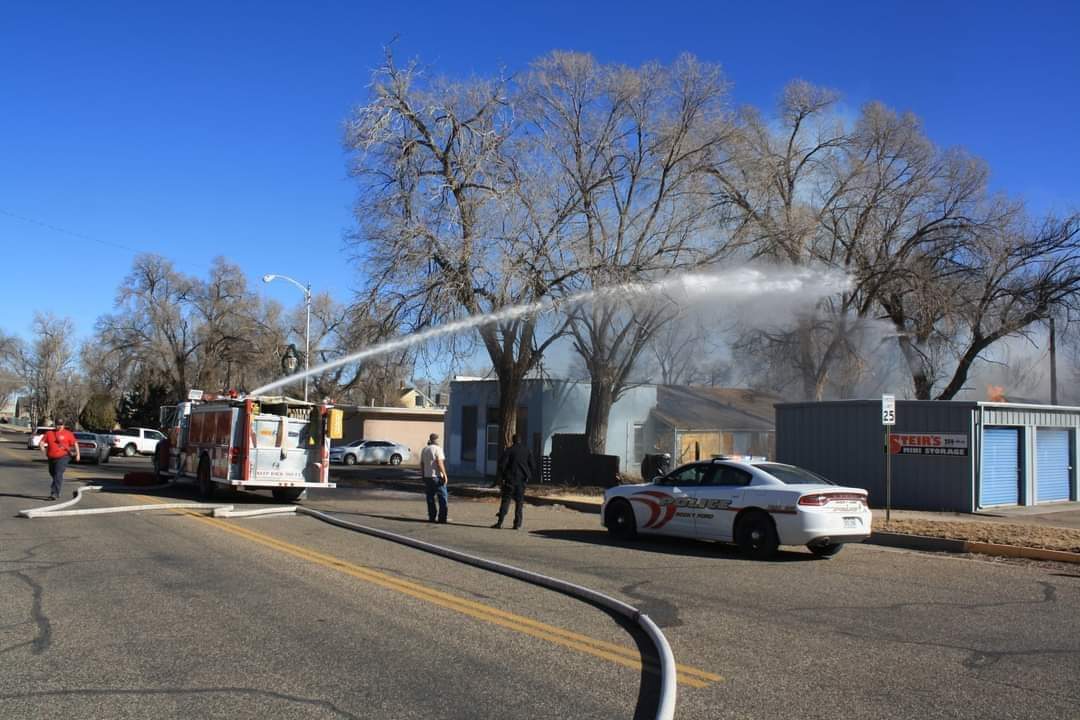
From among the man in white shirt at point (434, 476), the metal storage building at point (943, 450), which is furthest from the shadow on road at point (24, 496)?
the metal storage building at point (943, 450)

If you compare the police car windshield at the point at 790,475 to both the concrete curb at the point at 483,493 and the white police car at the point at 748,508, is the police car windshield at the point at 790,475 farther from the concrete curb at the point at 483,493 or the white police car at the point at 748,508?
the concrete curb at the point at 483,493

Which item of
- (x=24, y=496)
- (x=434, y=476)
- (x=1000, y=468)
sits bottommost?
(x=24, y=496)

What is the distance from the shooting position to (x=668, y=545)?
13617 mm

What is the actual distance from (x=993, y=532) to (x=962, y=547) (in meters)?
1.82

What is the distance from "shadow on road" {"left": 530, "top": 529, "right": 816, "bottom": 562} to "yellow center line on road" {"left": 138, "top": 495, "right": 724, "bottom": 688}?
4.50 meters

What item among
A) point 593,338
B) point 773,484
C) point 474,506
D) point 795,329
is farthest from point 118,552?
point 795,329

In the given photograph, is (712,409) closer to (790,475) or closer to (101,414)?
(790,475)

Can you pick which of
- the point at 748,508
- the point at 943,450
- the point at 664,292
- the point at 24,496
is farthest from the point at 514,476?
the point at 24,496

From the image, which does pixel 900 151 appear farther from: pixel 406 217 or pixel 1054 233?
pixel 406 217

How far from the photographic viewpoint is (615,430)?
3144cm

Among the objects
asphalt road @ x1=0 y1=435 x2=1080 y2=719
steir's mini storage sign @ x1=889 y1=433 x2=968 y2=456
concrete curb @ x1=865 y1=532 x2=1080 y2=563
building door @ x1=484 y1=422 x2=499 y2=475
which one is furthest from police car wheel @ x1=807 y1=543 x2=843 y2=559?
building door @ x1=484 y1=422 x2=499 y2=475

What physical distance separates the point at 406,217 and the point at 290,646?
681 inches

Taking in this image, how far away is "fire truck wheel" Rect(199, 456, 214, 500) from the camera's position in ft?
65.2

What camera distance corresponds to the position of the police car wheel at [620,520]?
14.0 metres
